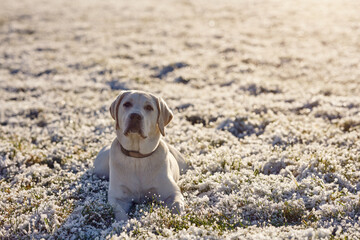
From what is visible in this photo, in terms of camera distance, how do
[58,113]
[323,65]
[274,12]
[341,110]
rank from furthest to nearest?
1. [274,12]
2. [323,65]
3. [58,113]
4. [341,110]

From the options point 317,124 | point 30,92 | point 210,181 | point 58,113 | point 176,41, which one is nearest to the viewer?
point 210,181

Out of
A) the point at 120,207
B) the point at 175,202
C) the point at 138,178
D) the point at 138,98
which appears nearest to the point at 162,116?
the point at 138,98

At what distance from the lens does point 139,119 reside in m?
6.27

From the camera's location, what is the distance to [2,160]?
8547 millimetres

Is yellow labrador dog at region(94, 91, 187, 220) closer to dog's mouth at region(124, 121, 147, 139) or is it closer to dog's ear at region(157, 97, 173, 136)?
dog's ear at region(157, 97, 173, 136)

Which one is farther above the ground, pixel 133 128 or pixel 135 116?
pixel 135 116

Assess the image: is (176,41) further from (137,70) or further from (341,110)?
(341,110)

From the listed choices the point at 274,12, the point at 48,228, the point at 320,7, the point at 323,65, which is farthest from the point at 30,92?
the point at 320,7

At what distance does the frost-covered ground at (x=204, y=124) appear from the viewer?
590 cm

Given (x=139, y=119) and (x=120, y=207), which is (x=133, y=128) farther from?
(x=120, y=207)

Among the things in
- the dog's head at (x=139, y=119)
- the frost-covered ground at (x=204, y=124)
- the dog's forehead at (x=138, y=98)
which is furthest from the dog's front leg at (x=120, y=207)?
the dog's forehead at (x=138, y=98)

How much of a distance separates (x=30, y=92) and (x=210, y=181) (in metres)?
11.1

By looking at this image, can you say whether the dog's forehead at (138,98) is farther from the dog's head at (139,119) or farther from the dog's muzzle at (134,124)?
the dog's muzzle at (134,124)

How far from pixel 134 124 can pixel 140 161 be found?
Answer: 30.6 inches
